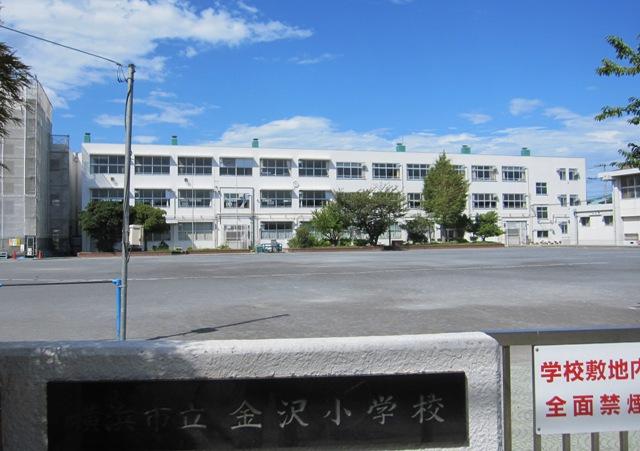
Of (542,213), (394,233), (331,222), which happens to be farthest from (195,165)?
(542,213)

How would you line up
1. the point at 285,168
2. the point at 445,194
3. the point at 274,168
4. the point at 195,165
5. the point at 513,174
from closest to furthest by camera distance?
the point at 445,194, the point at 195,165, the point at 274,168, the point at 285,168, the point at 513,174

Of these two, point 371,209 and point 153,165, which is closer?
point 371,209

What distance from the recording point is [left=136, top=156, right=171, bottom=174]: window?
60.1 meters

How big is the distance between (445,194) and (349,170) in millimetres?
12656

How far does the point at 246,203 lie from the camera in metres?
63.0

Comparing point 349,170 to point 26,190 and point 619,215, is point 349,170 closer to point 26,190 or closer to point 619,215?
point 619,215

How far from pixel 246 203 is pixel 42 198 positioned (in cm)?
2079

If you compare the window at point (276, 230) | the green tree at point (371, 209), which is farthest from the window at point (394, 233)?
the window at point (276, 230)

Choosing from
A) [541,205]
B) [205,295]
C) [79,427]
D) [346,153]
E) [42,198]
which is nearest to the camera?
[79,427]

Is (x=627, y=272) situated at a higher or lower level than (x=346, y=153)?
lower

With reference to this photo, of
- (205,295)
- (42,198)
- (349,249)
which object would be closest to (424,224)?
(349,249)

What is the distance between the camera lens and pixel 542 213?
2901 inches

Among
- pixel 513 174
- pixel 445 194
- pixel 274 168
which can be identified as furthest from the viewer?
pixel 513 174

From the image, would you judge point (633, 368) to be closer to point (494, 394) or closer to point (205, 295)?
point (494, 394)
